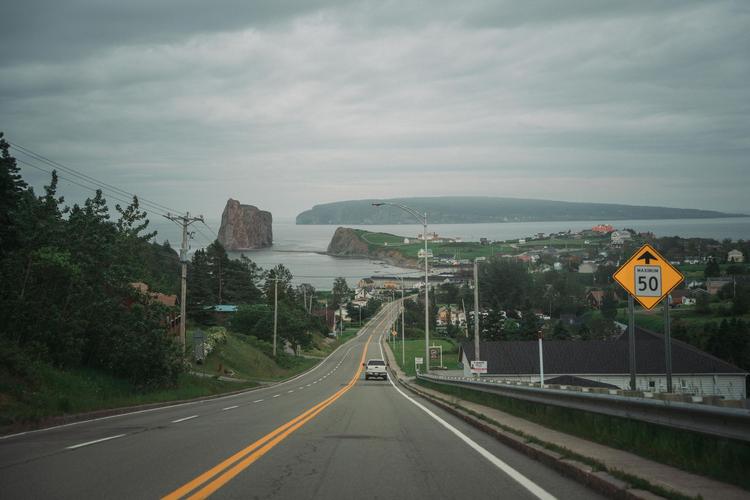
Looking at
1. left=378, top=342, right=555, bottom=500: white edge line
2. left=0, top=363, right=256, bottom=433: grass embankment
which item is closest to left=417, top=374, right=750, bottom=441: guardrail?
→ left=378, top=342, right=555, bottom=500: white edge line

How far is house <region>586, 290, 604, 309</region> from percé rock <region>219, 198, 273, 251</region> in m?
86.3

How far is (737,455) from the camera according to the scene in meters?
7.23

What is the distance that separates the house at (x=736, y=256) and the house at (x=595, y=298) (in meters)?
10.1

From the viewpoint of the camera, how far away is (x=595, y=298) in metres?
61.3

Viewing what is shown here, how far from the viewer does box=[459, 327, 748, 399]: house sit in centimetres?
5350

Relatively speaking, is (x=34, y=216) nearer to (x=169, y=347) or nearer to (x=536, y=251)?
(x=169, y=347)

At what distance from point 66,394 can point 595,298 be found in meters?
47.8

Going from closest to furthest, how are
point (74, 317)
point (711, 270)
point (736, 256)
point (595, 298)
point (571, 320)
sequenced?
point (74, 317), point (711, 270), point (736, 256), point (595, 298), point (571, 320)

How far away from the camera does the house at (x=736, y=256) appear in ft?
178

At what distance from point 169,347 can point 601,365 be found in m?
47.0

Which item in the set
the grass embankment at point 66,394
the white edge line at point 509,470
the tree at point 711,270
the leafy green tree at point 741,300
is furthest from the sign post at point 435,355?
the white edge line at point 509,470

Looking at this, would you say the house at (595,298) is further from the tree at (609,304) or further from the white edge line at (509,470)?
the white edge line at (509,470)

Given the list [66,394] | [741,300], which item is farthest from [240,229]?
[66,394]

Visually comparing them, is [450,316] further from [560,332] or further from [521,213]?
[560,332]
